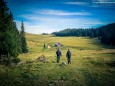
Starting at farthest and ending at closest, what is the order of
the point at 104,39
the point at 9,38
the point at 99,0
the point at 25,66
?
the point at 104,39, the point at 9,38, the point at 99,0, the point at 25,66

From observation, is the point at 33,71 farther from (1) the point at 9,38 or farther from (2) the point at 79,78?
(1) the point at 9,38

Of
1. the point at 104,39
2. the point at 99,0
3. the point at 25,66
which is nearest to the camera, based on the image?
the point at 25,66

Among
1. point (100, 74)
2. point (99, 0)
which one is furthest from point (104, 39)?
point (100, 74)

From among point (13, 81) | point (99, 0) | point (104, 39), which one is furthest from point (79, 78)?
point (104, 39)

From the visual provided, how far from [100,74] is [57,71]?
17.7ft

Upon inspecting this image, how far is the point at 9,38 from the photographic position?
3688cm

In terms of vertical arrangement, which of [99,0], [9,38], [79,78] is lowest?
[79,78]

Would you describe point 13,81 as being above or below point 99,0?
below

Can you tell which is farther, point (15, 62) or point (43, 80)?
point (15, 62)

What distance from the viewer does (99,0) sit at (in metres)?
31.8

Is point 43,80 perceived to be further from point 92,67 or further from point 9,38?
point 9,38

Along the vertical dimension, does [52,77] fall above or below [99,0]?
below

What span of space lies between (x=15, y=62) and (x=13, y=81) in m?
6.43

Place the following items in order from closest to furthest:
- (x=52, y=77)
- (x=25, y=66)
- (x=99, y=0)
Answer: (x=52, y=77) → (x=25, y=66) → (x=99, y=0)
